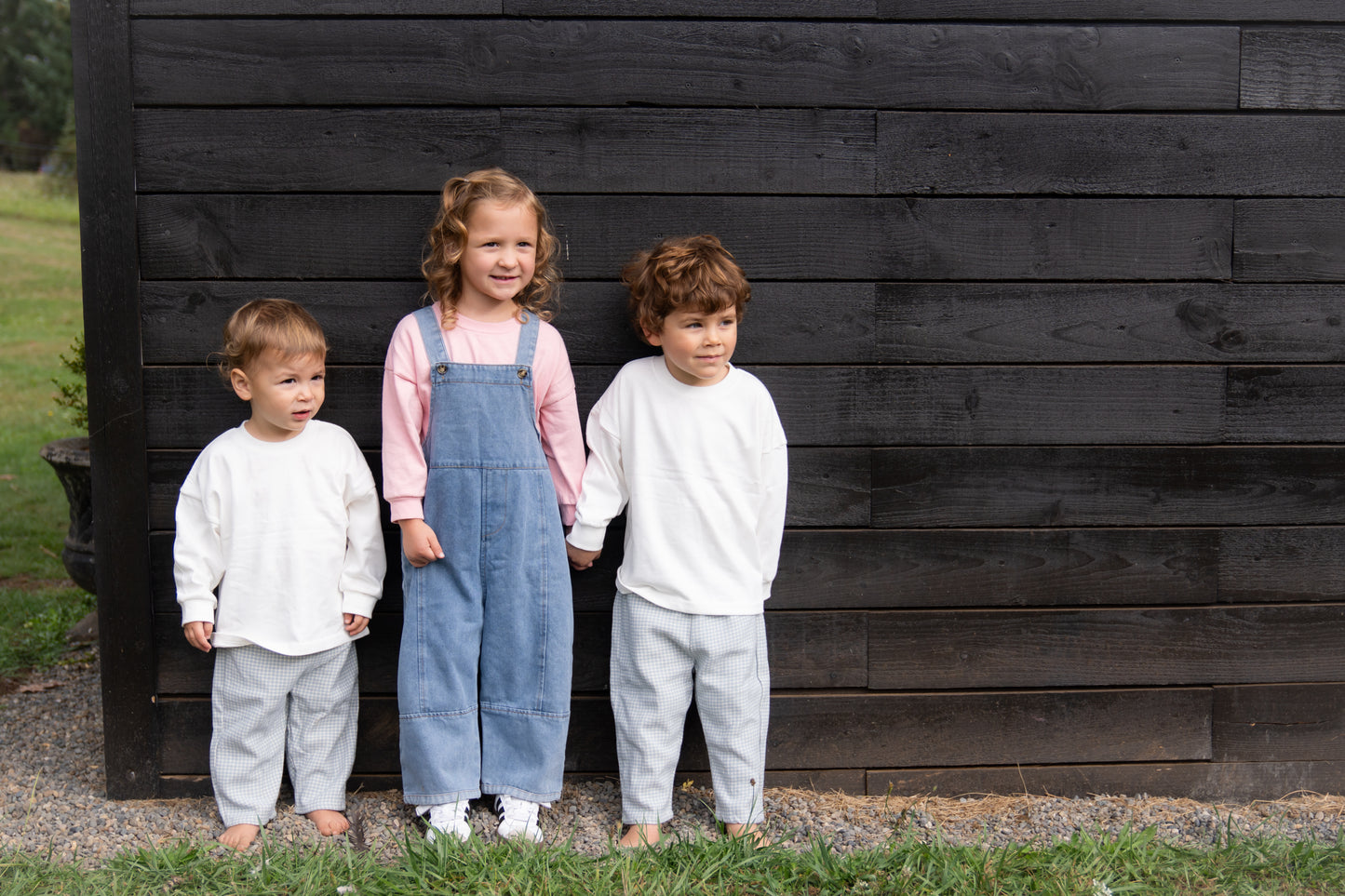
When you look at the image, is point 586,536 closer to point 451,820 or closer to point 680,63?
point 451,820

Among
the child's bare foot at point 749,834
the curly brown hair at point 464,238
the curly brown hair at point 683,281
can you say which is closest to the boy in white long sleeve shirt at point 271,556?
the curly brown hair at point 464,238

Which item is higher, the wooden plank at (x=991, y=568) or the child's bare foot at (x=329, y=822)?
the wooden plank at (x=991, y=568)

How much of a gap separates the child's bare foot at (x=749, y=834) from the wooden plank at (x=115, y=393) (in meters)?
1.60

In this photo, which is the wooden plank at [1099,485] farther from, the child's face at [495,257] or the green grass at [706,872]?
the child's face at [495,257]

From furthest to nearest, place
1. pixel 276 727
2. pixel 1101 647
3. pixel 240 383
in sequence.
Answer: pixel 1101 647, pixel 276 727, pixel 240 383

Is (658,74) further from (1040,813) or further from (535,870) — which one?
(1040,813)

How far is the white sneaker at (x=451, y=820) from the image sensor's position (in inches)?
103

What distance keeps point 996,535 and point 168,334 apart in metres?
2.33

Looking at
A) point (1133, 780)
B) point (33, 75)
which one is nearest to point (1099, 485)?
point (1133, 780)

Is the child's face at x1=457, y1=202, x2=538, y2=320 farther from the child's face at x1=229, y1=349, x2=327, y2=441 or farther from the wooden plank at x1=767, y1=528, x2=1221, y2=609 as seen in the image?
the wooden plank at x1=767, y1=528, x2=1221, y2=609

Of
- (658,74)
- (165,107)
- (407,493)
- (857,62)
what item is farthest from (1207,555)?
(165,107)

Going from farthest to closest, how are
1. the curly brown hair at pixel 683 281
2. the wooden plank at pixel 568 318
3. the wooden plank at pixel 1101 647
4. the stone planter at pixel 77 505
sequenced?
the stone planter at pixel 77 505
the wooden plank at pixel 1101 647
the wooden plank at pixel 568 318
the curly brown hair at pixel 683 281

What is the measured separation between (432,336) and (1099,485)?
6.16 ft

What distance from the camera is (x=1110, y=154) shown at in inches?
111
